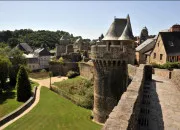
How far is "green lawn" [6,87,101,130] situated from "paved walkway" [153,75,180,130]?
28.3ft

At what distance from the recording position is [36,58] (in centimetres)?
6925

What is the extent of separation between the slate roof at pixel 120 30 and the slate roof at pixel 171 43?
1067cm

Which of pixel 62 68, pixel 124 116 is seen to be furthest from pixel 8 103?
pixel 124 116

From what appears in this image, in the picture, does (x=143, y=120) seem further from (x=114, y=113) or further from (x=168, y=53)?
(x=168, y=53)

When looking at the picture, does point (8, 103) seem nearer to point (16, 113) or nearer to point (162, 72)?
point (16, 113)

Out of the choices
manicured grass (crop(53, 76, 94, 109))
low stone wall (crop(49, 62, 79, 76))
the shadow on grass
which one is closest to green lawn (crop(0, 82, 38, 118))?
the shadow on grass

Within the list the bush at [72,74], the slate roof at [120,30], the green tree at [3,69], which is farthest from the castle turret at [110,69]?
the bush at [72,74]

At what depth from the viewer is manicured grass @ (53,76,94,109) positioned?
1233 inches

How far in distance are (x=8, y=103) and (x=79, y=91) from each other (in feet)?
37.3

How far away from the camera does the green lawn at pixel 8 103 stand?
3078 centimetres

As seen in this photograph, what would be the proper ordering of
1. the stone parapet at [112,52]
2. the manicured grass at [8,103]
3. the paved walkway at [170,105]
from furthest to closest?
1. the manicured grass at [8,103]
2. the stone parapet at [112,52]
3. the paved walkway at [170,105]

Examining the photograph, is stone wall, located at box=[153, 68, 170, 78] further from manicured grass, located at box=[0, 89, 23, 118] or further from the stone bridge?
manicured grass, located at box=[0, 89, 23, 118]

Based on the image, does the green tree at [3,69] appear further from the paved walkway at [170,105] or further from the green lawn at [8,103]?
the paved walkway at [170,105]

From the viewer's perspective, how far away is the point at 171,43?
107ft
